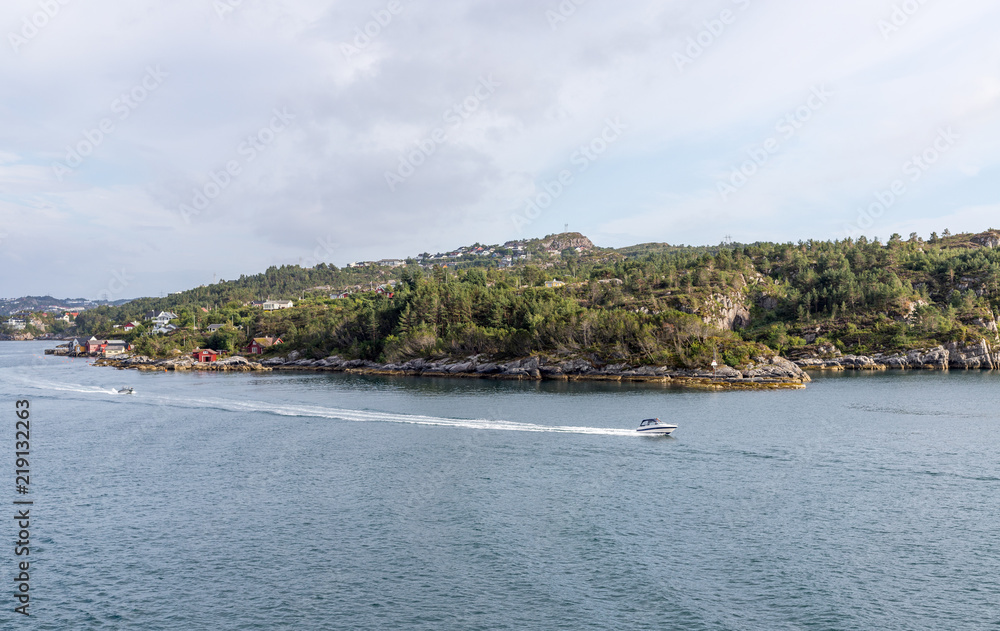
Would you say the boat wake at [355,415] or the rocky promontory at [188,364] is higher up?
the rocky promontory at [188,364]

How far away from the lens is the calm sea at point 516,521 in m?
17.9

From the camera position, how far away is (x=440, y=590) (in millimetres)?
19047

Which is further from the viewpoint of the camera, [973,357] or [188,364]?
[188,364]

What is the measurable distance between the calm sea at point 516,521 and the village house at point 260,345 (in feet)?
199

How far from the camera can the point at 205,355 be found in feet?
344

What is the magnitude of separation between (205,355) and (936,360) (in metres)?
105

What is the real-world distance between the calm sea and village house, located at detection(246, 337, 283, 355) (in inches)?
2388

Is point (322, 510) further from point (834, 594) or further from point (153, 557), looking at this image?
point (834, 594)

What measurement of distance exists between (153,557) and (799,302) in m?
98.7

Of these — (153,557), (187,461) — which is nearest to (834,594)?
(153,557)

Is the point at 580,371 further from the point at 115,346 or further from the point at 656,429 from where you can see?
the point at 115,346

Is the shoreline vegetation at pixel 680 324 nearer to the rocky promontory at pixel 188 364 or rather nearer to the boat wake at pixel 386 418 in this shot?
the rocky promontory at pixel 188 364

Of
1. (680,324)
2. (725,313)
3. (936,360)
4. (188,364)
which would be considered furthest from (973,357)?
(188,364)

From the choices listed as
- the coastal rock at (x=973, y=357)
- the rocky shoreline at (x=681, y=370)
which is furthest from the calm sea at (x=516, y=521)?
the coastal rock at (x=973, y=357)
